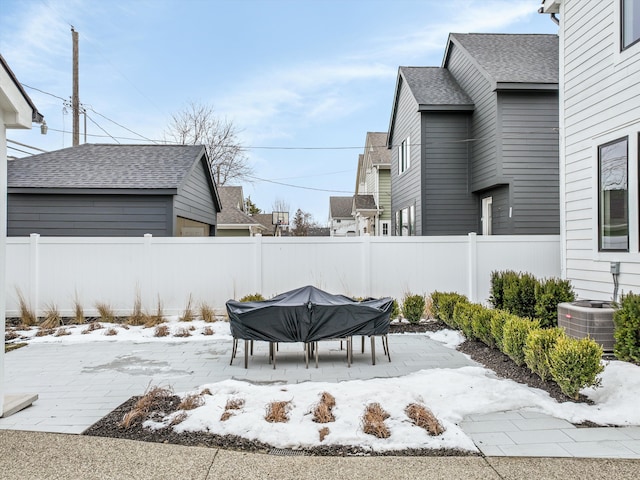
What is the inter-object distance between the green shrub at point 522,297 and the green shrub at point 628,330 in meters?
1.99

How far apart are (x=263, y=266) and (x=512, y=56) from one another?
30.3 feet

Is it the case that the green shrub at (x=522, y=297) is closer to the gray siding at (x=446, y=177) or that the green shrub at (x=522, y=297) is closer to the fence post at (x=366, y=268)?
the fence post at (x=366, y=268)

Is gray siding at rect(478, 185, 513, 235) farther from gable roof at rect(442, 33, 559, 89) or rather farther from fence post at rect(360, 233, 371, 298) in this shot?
fence post at rect(360, 233, 371, 298)

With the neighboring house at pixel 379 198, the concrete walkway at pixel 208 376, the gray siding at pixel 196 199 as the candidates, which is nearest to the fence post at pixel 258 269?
the concrete walkway at pixel 208 376

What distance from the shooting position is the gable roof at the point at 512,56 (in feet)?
36.6

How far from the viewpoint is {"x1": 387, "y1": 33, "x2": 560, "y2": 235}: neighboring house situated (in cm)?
1126

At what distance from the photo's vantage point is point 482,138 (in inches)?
481

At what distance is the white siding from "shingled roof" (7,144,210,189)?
805cm

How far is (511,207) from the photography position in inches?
440

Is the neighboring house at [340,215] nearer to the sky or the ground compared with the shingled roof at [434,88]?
nearer to the ground

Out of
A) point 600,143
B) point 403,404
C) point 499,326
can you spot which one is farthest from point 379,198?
point 403,404

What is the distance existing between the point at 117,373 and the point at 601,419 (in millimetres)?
5067

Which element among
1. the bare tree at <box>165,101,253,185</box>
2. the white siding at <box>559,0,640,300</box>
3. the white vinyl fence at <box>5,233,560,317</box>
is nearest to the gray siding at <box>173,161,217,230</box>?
the white vinyl fence at <box>5,233,560,317</box>

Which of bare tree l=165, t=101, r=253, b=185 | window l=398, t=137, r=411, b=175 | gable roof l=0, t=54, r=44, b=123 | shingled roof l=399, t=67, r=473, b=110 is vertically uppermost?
bare tree l=165, t=101, r=253, b=185
